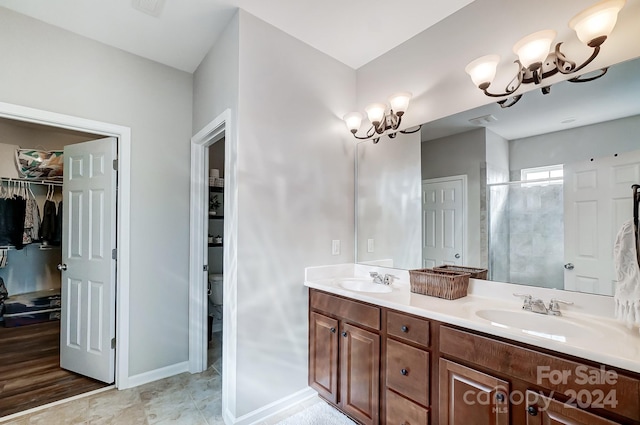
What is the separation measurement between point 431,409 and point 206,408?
63.2 inches

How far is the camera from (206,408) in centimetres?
209

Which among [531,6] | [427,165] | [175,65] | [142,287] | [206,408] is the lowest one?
[206,408]

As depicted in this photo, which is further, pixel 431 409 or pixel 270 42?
pixel 270 42

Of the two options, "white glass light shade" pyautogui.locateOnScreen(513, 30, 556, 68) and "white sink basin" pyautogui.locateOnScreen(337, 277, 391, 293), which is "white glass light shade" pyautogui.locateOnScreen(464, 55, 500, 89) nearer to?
"white glass light shade" pyautogui.locateOnScreen(513, 30, 556, 68)

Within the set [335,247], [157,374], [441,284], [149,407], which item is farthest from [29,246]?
[441,284]

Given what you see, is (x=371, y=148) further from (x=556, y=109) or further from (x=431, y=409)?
(x=431, y=409)

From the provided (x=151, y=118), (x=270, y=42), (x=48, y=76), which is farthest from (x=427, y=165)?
(x=48, y=76)

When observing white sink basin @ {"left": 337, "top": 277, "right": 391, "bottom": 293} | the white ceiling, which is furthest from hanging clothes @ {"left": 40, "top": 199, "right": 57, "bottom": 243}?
white sink basin @ {"left": 337, "top": 277, "right": 391, "bottom": 293}

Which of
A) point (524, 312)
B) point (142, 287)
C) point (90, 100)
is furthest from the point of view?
point (142, 287)

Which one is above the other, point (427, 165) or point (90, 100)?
point (90, 100)

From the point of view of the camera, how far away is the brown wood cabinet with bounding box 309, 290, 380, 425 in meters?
1.72

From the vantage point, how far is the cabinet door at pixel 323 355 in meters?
1.99

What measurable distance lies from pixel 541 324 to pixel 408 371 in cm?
67

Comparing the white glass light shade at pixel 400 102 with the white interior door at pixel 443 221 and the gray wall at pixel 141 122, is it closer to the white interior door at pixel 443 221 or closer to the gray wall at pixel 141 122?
the white interior door at pixel 443 221
